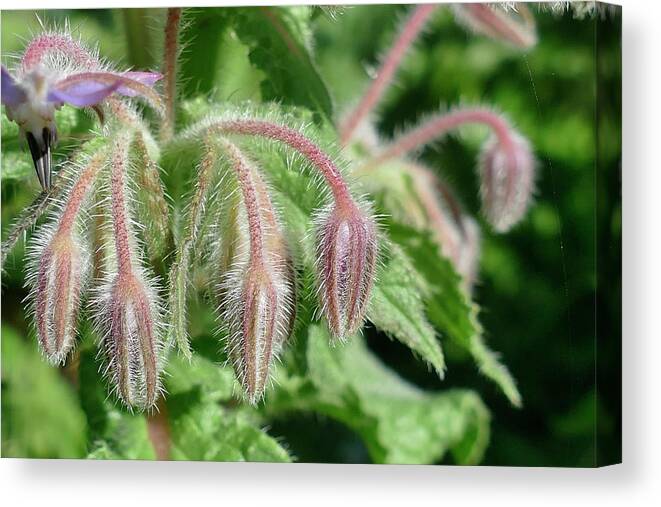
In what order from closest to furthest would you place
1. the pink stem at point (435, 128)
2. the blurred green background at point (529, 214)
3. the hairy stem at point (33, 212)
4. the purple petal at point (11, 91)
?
the purple petal at point (11, 91)
the hairy stem at point (33, 212)
the blurred green background at point (529, 214)
the pink stem at point (435, 128)

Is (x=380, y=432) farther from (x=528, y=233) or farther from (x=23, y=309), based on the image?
(x=23, y=309)

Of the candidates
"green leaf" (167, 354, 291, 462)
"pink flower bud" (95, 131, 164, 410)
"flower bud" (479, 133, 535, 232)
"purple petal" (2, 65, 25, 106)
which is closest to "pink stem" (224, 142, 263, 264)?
"pink flower bud" (95, 131, 164, 410)

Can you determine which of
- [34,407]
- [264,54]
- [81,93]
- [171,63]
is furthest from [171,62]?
[34,407]

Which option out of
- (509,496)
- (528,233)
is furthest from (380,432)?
(528,233)

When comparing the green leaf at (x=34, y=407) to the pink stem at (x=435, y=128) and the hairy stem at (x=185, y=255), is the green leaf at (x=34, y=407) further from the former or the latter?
the pink stem at (x=435, y=128)

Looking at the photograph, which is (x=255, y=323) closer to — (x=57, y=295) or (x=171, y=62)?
(x=57, y=295)

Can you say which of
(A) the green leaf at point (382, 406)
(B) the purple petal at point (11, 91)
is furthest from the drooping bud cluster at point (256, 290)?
(A) the green leaf at point (382, 406)
